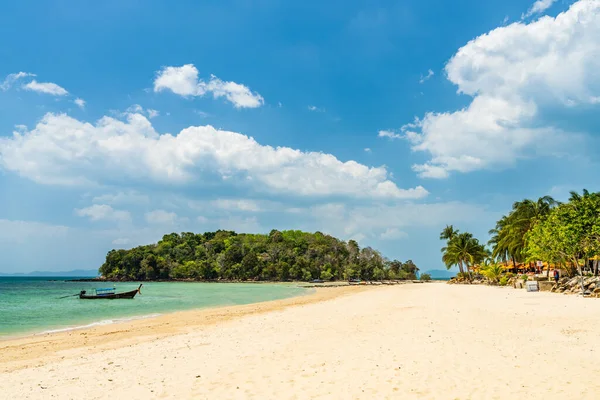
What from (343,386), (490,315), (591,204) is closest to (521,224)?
(591,204)

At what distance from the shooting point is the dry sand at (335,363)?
7.71 metres

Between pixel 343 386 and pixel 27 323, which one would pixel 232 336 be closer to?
pixel 343 386

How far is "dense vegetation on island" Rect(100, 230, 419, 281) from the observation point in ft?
405

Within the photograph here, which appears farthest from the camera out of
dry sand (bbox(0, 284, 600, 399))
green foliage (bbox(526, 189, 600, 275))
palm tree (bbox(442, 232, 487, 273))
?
palm tree (bbox(442, 232, 487, 273))

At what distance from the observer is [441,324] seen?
15.4 meters

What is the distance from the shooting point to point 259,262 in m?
129

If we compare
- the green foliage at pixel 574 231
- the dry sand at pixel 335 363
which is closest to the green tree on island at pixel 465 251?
the green foliage at pixel 574 231

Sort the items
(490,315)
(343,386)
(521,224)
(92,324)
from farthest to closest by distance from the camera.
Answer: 1. (521,224)
2. (92,324)
3. (490,315)
4. (343,386)

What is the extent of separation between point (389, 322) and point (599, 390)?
9.71 meters

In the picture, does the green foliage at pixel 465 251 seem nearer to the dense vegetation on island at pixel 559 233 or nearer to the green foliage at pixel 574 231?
the dense vegetation on island at pixel 559 233

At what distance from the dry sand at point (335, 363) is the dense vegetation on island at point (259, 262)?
105m

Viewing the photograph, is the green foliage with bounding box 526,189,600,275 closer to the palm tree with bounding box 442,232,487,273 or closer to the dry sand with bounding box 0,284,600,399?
the dry sand with bounding box 0,284,600,399

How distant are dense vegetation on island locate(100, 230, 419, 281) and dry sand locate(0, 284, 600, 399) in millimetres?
105112

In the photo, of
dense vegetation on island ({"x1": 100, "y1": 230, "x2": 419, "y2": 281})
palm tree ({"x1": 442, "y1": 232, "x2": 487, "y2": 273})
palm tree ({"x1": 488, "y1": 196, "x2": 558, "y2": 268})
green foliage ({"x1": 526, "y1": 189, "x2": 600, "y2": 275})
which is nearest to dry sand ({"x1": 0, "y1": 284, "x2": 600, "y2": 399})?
green foliage ({"x1": 526, "y1": 189, "x2": 600, "y2": 275})
